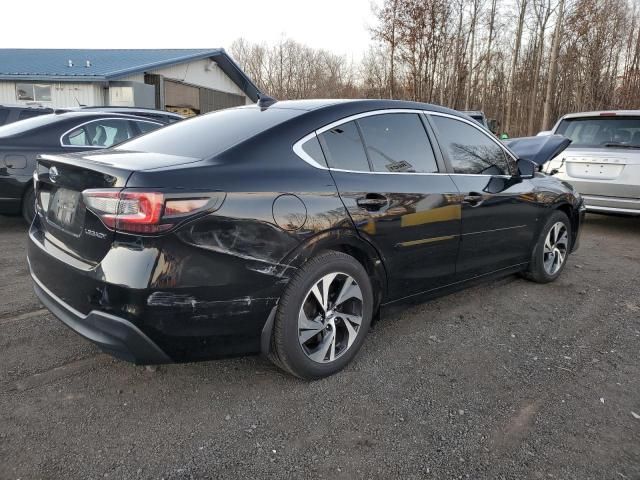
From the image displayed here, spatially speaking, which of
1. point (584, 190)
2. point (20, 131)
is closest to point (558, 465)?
point (584, 190)

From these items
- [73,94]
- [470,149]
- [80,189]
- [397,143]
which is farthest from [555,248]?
[73,94]

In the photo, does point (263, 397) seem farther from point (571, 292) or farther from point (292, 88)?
point (292, 88)

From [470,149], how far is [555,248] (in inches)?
66.4

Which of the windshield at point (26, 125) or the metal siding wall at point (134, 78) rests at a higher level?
the metal siding wall at point (134, 78)

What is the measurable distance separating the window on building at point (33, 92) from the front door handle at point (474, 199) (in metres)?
20.3

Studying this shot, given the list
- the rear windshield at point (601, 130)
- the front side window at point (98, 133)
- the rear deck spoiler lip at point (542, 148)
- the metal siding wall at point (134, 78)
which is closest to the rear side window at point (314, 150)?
the rear deck spoiler lip at point (542, 148)

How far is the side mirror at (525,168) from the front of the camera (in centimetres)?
423

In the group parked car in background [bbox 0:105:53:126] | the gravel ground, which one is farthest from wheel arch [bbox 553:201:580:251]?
parked car in background [bbox 0:105:53:126]

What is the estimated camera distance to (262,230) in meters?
2.42

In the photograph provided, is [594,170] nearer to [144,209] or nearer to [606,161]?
[606,161]

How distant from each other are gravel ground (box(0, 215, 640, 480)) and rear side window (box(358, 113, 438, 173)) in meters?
1.20

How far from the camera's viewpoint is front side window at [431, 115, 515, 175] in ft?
11.9

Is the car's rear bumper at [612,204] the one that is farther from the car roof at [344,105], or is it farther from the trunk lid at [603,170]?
the car roof at [344,105]

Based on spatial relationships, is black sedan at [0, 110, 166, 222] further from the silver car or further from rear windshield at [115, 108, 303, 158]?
the silver car
